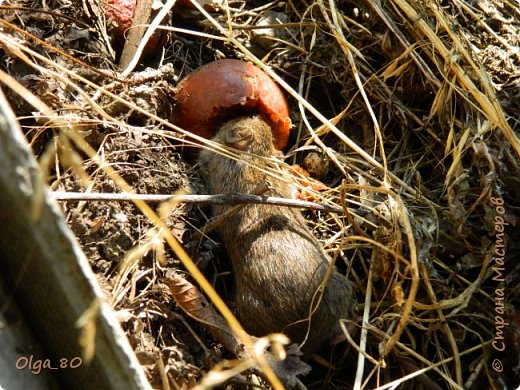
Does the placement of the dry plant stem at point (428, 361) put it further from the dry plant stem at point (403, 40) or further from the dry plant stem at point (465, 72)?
the dry plant stem at point (403, 40)

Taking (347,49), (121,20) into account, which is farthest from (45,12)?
(347,49)

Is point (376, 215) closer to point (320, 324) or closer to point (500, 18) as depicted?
point (320, 324)

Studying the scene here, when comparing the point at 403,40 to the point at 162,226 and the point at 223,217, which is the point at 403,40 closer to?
the point at 223,217

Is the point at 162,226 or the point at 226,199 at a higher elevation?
the point at 162,226

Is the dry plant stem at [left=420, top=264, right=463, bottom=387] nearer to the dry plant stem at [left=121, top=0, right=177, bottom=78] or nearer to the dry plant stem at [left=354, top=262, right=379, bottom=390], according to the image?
the dry plant stem at [left=354, top=262, right=379, bottom=390]

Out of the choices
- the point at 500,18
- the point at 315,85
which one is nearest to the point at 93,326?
the point at 315,85

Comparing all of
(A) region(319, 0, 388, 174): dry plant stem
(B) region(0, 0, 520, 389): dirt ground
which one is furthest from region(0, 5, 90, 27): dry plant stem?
(A) region(319, 0, 388, 174): dry plant stem
